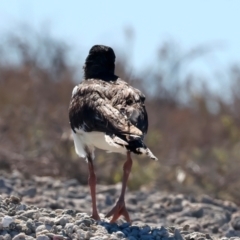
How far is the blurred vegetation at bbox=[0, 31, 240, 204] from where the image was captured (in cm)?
1257

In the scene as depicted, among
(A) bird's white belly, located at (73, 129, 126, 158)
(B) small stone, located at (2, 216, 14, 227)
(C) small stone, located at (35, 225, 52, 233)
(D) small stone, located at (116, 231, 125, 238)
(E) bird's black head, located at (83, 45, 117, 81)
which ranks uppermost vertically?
(E) bird's black head, located at (83, 45, 117, 81)

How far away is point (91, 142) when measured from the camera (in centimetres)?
743

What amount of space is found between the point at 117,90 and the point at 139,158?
683 centimetres

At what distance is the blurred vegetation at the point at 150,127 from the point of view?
12570 mm

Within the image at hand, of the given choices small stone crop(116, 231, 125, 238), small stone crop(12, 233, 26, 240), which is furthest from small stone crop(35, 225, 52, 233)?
small stone crop(116, 231, 125, 238)

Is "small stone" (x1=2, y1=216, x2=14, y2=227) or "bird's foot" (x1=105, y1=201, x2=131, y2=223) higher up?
"bird's foot" (x1=105, y1=201, x2=131, y2=223)

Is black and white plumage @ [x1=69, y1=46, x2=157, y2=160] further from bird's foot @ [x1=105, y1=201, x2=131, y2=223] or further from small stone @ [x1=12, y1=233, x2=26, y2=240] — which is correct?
small stone @ [x1=12, y1=233, x2=26, y2=240]

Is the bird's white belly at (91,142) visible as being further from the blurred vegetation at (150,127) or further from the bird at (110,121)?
the blurred vegetation at (150,127)

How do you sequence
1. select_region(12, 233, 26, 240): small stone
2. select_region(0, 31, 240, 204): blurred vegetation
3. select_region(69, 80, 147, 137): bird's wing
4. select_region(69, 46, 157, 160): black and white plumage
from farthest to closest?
1. select_region(0, 31, 240, 204): blurred vegetation
2. select_region(69, 80, 147, 137): bird's wing
3. select_region(69, 46, 157, 160): black and white plumage
4. select_region(12, 233, 26, 240): small stone

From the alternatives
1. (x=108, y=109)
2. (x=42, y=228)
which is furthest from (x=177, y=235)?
(x=108, y=109)

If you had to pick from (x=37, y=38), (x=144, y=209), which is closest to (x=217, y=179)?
(x=144, y=209)

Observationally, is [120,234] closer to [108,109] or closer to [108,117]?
[108,117]

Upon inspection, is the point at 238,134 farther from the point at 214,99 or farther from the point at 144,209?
the point at 144,209

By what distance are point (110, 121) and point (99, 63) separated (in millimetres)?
1917
